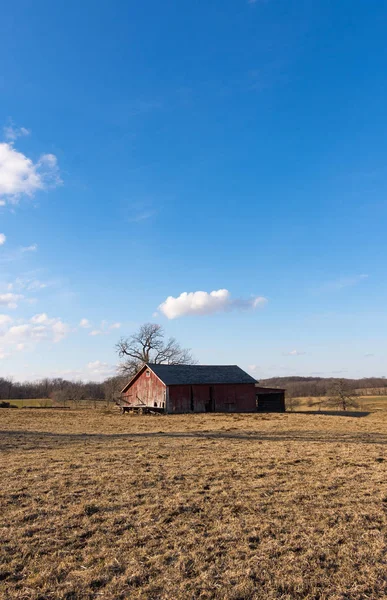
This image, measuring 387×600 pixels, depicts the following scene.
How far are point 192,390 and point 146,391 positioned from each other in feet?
17.6

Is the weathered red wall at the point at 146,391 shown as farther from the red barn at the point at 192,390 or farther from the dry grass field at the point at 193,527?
the dry grass field at the point at 193,527

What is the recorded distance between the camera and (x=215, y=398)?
38.7 meters

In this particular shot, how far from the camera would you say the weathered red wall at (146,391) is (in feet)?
124

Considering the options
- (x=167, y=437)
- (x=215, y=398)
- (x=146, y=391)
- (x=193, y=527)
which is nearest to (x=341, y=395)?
(x=215, y=398)

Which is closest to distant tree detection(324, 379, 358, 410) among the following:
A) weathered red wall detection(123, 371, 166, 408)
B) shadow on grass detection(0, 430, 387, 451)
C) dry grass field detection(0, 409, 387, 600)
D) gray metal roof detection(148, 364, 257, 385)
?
gray metal roof detection(148, 364, 257, 385)

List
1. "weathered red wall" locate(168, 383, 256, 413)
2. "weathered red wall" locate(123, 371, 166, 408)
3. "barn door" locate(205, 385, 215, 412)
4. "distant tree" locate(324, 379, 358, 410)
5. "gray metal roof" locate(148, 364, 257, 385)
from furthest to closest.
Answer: "distant tree" locate(324, 379, 358, 410)
"barn door" locate(205, 385, 215, 412)
"gray metal roof" locate(148, 364, 257, 385)
"weathered red wall" locate(123, 371, 166, 408)
"weathered red wall" locate(168, 383, 256, 413)

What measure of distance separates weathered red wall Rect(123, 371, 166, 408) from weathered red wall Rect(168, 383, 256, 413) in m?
1.32

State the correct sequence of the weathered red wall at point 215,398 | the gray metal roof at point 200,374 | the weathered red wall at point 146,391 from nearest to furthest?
the weathered red wall at point 215,398 → the weathered red wall at point 146,391 → the gray metal roof at point 200,374

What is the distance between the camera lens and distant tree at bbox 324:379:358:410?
47156 mm

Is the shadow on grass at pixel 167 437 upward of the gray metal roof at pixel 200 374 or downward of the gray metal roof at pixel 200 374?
downward

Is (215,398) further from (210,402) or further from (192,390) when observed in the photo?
(192,390)

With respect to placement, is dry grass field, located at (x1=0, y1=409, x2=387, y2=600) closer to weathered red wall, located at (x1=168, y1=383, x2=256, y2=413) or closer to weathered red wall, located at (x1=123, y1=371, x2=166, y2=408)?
weathered red wall, located at (x1=168, y1=383, x2=256, y2=413)

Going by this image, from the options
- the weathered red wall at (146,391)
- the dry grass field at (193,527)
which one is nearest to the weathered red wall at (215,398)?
the weathered red wall at (146,391)

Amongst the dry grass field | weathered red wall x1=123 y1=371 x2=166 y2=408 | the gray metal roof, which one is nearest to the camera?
the dry grass field
